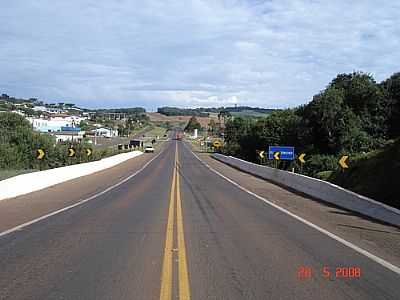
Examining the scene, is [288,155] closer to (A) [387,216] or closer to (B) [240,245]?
(A) [387,216]

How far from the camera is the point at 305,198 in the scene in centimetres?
2438

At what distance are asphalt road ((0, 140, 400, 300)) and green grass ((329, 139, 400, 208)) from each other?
703 centimetres

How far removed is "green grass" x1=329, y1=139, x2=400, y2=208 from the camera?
2228 centimetres

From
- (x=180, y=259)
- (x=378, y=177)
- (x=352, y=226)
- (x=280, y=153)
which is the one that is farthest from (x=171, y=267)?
(x=280, y=153)

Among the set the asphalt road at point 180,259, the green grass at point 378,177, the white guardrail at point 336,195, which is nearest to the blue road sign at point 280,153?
the white guardrail at point 336,195

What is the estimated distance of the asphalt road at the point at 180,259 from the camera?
7520 mm

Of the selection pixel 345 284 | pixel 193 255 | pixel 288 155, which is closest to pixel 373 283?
pixel 345 284

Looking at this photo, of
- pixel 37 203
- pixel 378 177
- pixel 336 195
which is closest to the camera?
pixel 37 203

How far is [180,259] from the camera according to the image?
9688 millimetres

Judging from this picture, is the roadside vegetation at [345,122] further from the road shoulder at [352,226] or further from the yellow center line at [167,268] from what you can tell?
the yellow center line at [167,268]

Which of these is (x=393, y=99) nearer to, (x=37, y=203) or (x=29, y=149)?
(x=29, y=149)
